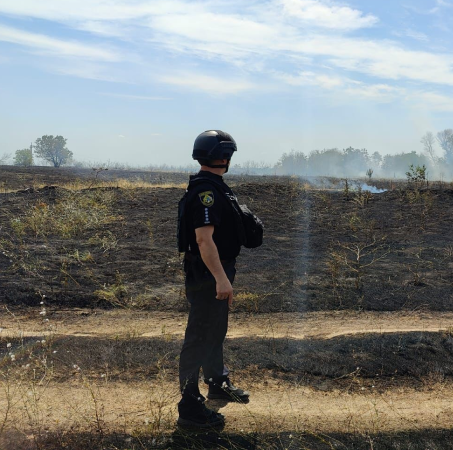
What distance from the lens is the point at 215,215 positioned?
11.0ft

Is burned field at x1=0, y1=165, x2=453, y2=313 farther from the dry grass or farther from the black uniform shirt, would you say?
the black uniform shirt

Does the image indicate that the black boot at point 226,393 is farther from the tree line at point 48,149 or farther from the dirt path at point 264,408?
the tree line at point 48,149

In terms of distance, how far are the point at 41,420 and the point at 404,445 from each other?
255cm

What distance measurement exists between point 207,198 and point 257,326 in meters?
3.13

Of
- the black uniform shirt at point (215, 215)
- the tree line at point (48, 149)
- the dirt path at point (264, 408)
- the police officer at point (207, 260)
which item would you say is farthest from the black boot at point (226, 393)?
the tree line at point (48, 149)

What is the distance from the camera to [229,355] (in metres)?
5.00

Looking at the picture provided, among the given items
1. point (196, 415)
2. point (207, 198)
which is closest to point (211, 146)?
point (207, 198)

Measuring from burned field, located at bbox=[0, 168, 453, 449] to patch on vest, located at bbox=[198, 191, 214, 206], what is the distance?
4.79ft

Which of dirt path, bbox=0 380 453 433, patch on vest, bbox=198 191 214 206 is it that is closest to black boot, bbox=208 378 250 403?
dirt path, bbox=0 380 453 433

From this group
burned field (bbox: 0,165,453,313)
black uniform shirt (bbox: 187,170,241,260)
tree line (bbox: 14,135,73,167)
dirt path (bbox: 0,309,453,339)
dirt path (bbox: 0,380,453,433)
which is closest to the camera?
black uniform shirt (bbox: 187,170,241,260)

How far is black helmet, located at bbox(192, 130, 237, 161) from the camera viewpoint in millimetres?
3469

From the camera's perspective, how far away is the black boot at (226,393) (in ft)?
13.2

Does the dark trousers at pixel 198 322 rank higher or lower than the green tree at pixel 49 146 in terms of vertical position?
lower

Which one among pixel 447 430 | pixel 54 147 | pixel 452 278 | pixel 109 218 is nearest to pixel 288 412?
pixel 447 430
